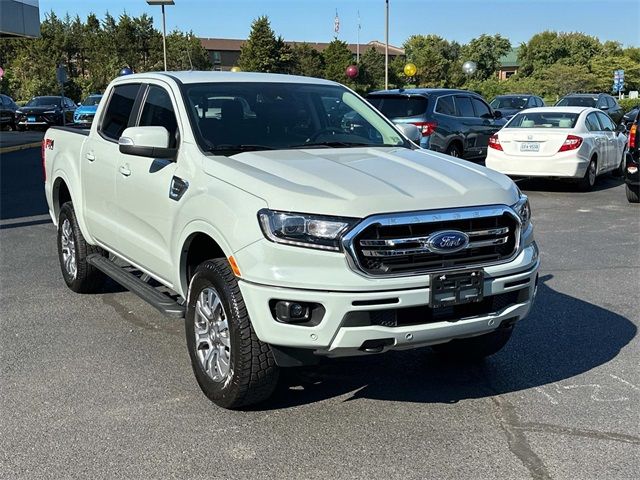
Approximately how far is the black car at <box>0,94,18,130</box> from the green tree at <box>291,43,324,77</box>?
131 ft

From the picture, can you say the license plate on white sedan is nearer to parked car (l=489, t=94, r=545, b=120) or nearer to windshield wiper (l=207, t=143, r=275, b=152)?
windshield wiper (l=207, t=143, r=275, b=152)

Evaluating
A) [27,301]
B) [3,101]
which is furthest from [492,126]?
[3,101]

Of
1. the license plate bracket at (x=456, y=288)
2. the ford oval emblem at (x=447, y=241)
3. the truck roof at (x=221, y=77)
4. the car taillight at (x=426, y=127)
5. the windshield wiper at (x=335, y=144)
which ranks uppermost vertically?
the truck roof at (x=221, y=77)

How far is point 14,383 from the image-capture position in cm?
445

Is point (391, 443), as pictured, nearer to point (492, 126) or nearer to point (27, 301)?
point (27, 301)

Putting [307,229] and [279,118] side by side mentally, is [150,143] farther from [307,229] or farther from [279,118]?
[307,229]

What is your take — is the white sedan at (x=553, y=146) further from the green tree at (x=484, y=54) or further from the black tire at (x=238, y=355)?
the green tree at (x=484, y=54)

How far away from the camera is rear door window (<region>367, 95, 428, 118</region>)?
13891mm

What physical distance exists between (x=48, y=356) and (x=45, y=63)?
205 ft

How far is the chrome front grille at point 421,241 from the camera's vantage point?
11.6ft

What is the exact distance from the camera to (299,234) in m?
3.54

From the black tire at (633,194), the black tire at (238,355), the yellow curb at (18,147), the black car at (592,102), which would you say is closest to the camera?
the black tire at (238,355)

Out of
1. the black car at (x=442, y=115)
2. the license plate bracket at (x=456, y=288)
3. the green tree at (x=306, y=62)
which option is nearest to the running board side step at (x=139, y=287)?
the license plate bracket at (x=456, y=288)

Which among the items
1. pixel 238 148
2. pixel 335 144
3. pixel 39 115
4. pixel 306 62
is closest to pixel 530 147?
pixel 335 144
